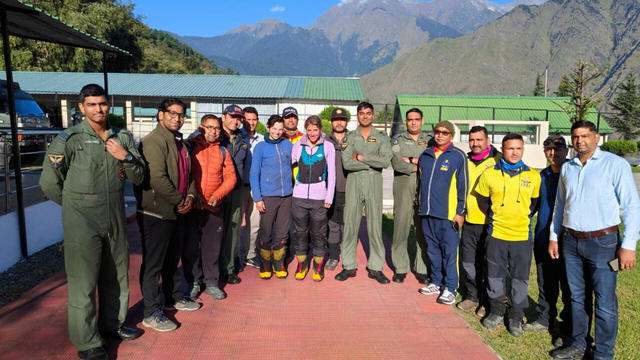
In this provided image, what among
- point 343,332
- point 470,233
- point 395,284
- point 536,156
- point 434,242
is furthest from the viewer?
point 536,156

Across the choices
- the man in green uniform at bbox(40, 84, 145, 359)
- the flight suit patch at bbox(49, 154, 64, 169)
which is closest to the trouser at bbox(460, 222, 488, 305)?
the man in green uniform at bbox(40, 84, 145, 359)

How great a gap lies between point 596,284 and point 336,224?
2.75 m

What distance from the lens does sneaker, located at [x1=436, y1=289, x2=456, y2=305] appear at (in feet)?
13.6

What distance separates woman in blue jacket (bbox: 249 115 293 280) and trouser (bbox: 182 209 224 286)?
0.55 meters

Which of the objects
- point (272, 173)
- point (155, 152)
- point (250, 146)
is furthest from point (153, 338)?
point (250, 146)

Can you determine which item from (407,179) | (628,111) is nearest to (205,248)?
(407,179)

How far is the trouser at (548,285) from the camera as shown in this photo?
3500mm

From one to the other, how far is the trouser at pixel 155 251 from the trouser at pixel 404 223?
2.41 m

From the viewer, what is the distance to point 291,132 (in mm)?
4953

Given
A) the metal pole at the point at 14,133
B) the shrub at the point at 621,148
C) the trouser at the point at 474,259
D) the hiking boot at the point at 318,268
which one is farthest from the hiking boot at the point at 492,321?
the shrub at the point at 621,148

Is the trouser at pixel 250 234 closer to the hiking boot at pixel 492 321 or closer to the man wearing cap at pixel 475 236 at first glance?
the man wearing cap at pixel 475 236

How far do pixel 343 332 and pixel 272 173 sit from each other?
1.88 m

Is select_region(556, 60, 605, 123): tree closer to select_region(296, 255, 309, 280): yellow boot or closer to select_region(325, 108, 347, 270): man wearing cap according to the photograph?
select_region(325, 108, 347, 270): man wearing cap

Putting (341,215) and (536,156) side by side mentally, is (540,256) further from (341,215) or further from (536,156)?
(536,156)
